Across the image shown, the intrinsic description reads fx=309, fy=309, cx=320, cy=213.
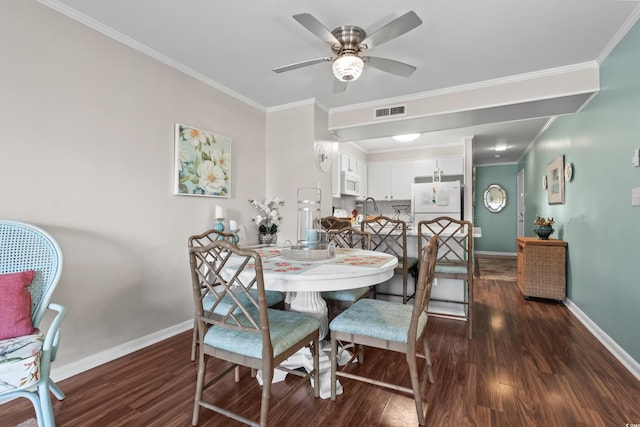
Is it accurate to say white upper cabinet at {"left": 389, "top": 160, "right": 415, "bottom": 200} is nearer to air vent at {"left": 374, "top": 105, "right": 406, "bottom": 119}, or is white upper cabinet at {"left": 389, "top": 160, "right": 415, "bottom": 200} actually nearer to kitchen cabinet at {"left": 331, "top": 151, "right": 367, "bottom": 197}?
kitchen cabinet at {"left": 331, "top": 151, "right": 367, "bottom": 197}

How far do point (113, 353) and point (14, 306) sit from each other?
0.97 metres

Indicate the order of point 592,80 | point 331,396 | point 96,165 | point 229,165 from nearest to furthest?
point 331,396 < point 96,165 < point 592,80 < point 229,165

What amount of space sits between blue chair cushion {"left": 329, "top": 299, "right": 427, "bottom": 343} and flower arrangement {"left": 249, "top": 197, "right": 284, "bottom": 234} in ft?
6.18

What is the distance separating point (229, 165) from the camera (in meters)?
3.29

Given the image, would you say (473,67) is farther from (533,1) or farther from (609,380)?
(609,380)

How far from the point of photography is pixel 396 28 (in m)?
1.85

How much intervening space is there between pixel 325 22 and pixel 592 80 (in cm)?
250

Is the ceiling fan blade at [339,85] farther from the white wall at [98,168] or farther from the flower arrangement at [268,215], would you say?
the flower arrangement at [268,215]

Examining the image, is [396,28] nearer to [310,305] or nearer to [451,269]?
[310,305]

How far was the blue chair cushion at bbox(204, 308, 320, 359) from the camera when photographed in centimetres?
143

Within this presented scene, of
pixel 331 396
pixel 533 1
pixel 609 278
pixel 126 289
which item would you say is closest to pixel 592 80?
pixel 533 1

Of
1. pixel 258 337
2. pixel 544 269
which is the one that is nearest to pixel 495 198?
pixel 544 269

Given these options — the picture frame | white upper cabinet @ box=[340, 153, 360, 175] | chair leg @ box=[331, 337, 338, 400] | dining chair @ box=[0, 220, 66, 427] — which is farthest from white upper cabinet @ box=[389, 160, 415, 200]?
dining chair @ box=[0, 220, 66, 427]

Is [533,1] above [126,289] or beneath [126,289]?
above
